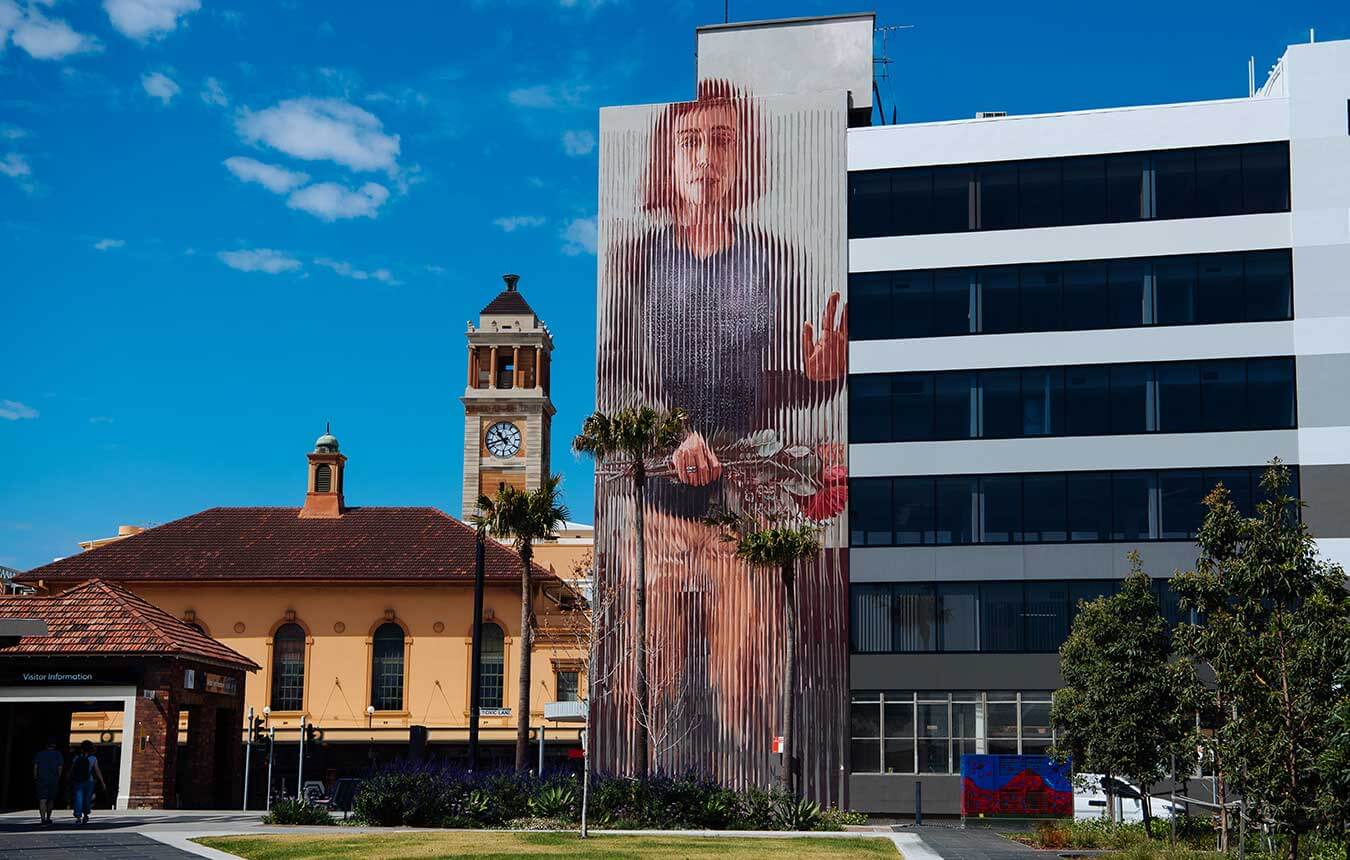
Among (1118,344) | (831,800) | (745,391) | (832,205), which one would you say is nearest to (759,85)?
(832,205)

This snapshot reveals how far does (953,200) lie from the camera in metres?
52.6

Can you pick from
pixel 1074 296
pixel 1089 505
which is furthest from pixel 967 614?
pixel 1074 296

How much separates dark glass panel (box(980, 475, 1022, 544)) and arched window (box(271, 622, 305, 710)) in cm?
3090

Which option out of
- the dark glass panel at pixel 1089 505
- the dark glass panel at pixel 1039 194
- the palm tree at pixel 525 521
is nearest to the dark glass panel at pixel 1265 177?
the dark glass panel at pixel 1039 194

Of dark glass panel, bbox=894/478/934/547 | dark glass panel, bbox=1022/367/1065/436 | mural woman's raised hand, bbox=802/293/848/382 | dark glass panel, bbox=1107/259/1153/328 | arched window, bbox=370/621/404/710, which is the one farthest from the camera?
arched window, bbox=370/621/404/710

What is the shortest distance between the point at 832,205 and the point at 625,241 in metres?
7.53

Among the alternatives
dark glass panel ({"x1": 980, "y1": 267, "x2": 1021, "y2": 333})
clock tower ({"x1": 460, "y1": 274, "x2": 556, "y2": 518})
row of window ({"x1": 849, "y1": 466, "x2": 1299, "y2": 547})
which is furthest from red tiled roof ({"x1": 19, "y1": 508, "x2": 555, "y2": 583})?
clock tower ({"x1": 460, "y1": 274, "x2": 556, "y2": 518})

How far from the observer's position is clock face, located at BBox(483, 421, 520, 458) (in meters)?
113

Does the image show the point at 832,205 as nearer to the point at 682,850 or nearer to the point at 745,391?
the point at 745,391

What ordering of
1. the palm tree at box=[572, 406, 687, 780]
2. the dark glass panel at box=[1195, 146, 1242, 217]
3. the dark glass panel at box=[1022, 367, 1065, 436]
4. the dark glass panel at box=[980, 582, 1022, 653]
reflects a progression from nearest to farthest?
the palm tree at box=[572, 406, 687, 780] < the dark glass panel at box=[980, 582, 1022, 653] < the dark glass panel at box=[1195, 146, 1242, 217] < the dark glass panel at box=[1022, 367, 1065, 436]

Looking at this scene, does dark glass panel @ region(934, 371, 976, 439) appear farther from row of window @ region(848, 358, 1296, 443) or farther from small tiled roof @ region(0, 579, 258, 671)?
small tiled roof @ region(0, 579, 258, 671)

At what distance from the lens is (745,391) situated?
175 feet

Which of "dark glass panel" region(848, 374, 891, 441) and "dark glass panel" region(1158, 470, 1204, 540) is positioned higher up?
"dark glass panel" region(848, 374, 891, 441)

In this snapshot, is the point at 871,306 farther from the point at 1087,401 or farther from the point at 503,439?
the point at 503,439
